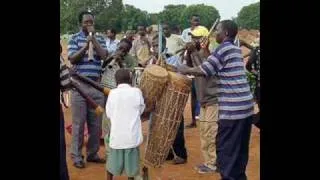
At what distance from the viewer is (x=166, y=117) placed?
16.9 feet

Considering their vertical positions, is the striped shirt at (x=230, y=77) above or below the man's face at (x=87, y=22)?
below

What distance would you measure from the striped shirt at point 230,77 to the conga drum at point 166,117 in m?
0.36

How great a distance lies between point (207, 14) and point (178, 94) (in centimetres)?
2407

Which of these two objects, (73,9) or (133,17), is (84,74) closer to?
(73,9)

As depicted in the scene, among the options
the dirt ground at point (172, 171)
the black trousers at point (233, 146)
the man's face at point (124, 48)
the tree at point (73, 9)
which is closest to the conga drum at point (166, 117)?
the dirt ground at point (172, 171)

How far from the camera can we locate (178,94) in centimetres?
511

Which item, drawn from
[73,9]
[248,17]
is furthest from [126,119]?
[248,17]

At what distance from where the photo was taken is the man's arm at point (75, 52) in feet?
20.3

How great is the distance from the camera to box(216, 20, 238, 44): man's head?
4.99 m

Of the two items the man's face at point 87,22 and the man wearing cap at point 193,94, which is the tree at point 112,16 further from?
the man's face at point 87,22

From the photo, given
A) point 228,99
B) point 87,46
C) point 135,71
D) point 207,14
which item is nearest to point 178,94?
point 228,99

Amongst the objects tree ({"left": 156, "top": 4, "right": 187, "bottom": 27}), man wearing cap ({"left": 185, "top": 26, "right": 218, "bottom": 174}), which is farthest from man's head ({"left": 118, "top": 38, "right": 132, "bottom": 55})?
tree ({"left": 156, "top": 4, "right": 187, "bottom": 27})

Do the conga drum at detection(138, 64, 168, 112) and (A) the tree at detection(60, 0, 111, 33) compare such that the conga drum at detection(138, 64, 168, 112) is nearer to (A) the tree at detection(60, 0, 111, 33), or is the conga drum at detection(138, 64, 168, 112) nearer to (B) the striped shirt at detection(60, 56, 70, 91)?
(B) the striped shirt at detection(60, 56, 70, 91)
